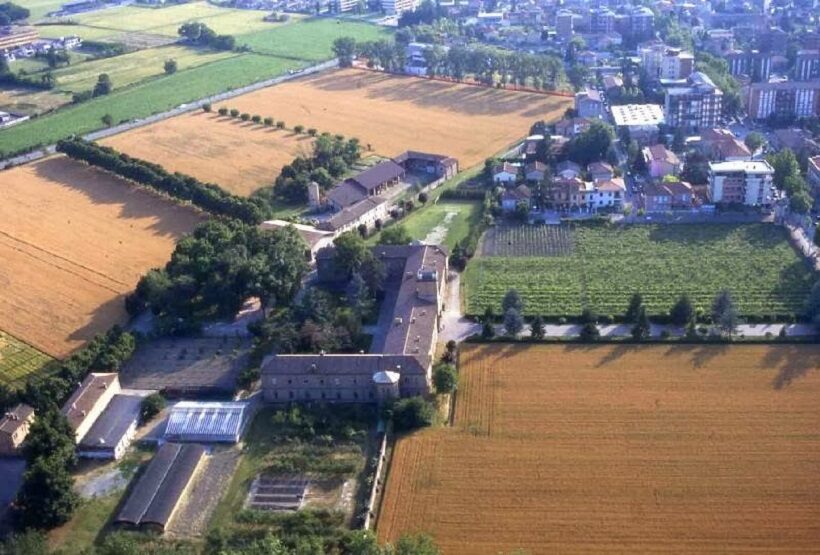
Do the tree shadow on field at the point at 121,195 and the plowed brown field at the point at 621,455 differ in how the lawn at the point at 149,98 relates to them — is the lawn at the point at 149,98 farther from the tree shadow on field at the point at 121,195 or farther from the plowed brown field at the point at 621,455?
the plowed brown field at the point at 621,455

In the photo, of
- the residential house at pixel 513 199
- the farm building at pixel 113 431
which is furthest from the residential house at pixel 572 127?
the farm building at pixel 113 431

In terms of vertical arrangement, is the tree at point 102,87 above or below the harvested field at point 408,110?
above

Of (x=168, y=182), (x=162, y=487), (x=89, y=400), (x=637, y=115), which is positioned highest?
(x=637, y=115)

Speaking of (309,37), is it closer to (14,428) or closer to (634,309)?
(634,309)

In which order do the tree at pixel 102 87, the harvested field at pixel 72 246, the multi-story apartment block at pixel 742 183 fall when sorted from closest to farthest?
the harvested field at pixel 72 246 → the multi-story apartment block at pixel 742 183 → the tree at pixel 102 87

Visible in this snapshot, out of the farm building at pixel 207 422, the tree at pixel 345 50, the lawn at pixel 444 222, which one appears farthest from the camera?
the tree at pixel 345 50

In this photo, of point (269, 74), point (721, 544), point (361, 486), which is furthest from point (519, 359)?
point (269, 74)

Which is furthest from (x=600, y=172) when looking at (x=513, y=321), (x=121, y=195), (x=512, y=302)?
(x=121, y=195)
